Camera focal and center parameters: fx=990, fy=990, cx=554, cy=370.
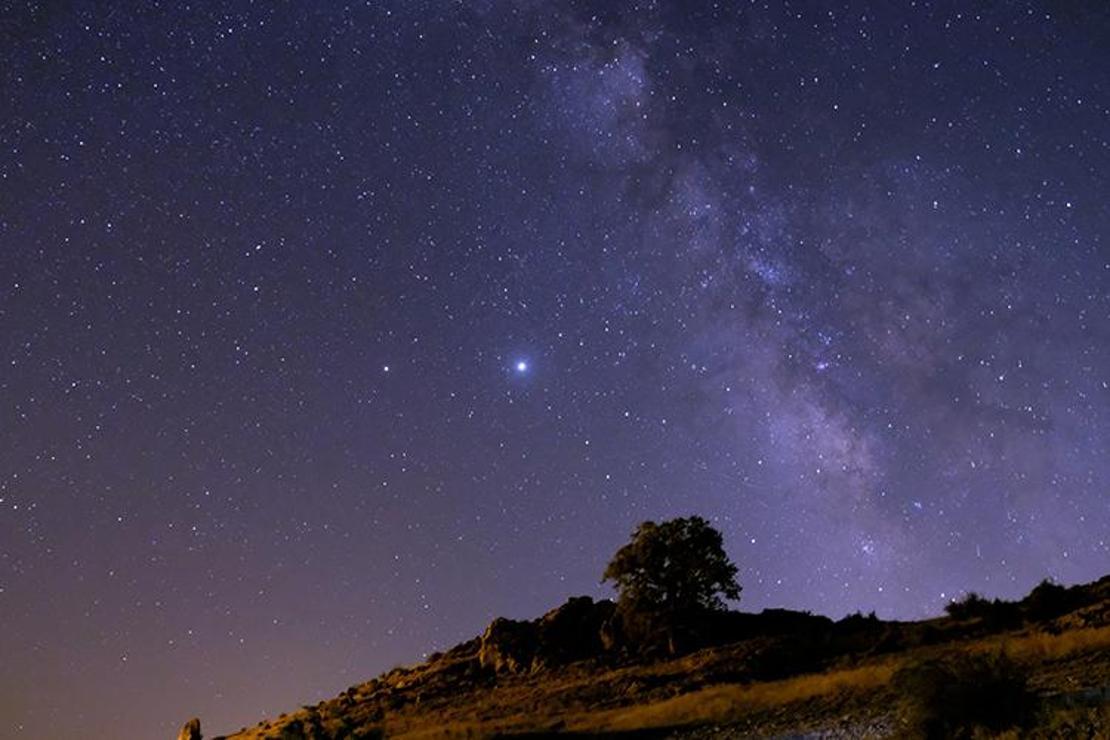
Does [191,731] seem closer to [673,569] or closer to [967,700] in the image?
[673,569]

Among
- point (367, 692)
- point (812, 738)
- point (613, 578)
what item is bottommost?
point (812, 738)

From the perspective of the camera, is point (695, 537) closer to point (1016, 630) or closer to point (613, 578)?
point (613, 578)

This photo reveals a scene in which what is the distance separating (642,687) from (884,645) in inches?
421

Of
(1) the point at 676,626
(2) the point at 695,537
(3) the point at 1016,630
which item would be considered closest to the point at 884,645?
(3) the point at 1016,630

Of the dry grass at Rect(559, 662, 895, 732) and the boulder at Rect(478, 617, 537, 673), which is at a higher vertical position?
the boulder at Rect(478, 617, 537, 673)

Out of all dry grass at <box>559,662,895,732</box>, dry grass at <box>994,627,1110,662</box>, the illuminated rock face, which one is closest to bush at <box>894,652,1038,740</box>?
dry grass at <box>994,627,1110,662</box>

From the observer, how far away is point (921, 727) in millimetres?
21250

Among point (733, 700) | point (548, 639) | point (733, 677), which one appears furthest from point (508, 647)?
point (733, 700)

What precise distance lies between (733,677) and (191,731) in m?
35.4

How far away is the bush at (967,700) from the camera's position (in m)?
20.3

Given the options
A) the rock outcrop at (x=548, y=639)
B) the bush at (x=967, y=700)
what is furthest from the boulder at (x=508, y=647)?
the bush at (x=967, y=700)

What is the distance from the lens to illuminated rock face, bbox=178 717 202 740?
59688 millimetres

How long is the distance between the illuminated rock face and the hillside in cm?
241

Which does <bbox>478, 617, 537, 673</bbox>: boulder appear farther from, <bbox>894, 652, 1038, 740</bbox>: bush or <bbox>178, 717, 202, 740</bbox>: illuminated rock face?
<bbox>894, 652, 1038, 740</bbox>: bush
